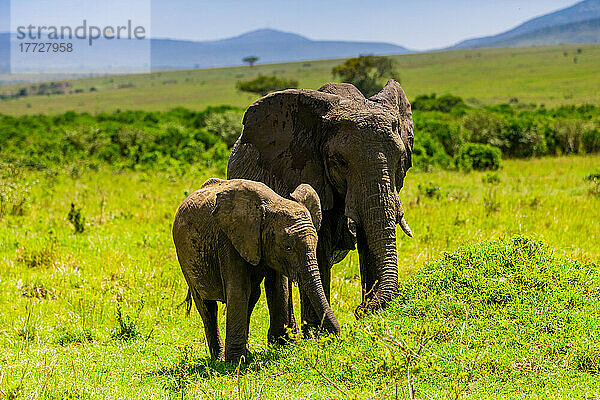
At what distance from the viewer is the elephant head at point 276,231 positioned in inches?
227

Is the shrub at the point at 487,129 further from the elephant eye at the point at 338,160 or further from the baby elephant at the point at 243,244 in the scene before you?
the baby elephant at the point at 243,244

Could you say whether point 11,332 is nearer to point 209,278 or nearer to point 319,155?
point 209,278

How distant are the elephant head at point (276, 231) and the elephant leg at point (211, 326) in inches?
53.7

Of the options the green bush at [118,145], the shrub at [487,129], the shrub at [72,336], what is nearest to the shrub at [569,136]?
the shrub at [487,129]

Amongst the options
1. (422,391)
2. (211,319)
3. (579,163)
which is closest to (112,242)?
(211,319)

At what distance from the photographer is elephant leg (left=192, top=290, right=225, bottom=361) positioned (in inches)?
282

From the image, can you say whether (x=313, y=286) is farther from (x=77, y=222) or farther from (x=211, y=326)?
(x=77, y=222)

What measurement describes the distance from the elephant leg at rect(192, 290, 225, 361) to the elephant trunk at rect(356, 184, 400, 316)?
5.35 ft

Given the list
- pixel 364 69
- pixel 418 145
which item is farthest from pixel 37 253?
pixel 364 69

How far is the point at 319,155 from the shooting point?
23.7 feet

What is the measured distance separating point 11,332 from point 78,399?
123 inches

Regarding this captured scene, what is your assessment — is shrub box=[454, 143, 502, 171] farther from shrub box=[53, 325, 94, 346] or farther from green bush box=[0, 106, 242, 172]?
shrub box=[53, 325, 94, 346]

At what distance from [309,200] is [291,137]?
143 centimetres

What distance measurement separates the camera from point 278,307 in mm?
7113
